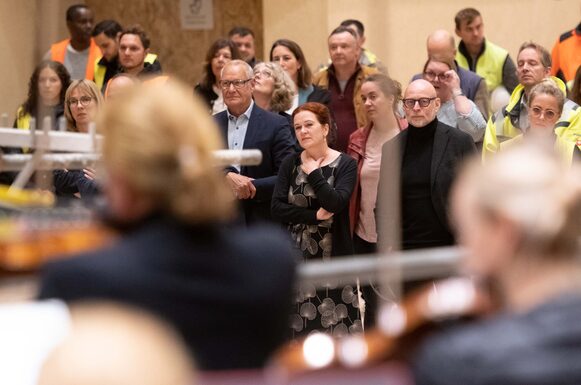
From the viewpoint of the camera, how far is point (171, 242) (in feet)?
6.23

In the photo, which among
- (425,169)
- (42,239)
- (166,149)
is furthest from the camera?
(425,169)

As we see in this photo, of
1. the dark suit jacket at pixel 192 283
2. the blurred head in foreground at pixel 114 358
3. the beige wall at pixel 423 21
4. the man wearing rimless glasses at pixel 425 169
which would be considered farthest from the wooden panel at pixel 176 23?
the blurred head in foreground at pixel 114 358

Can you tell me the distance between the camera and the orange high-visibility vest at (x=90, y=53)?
6.62 metres

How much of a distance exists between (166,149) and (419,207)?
2.98 meters

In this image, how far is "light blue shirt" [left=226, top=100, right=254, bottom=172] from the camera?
510 cm

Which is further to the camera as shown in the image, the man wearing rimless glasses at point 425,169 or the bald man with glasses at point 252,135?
the bald man with glasses at point 252,135

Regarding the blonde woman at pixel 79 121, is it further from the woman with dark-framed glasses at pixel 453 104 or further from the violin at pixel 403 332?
the violin at pixel 403 332

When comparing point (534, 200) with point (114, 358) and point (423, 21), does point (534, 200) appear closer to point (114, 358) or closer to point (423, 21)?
point (114, 358)

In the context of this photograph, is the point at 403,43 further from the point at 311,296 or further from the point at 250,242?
the point at 250,242

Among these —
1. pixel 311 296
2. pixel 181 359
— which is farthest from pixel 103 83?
pixel 181 359

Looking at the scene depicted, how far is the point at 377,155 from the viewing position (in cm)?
511

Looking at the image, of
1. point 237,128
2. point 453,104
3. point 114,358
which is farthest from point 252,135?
point 114,358

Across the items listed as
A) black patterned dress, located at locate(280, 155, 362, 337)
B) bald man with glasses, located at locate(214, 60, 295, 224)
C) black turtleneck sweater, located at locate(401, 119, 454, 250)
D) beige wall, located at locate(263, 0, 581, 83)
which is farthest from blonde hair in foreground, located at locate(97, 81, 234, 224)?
beige wall, located at locate(263, 0, 581, 83)

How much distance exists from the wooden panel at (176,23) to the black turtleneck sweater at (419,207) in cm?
429
